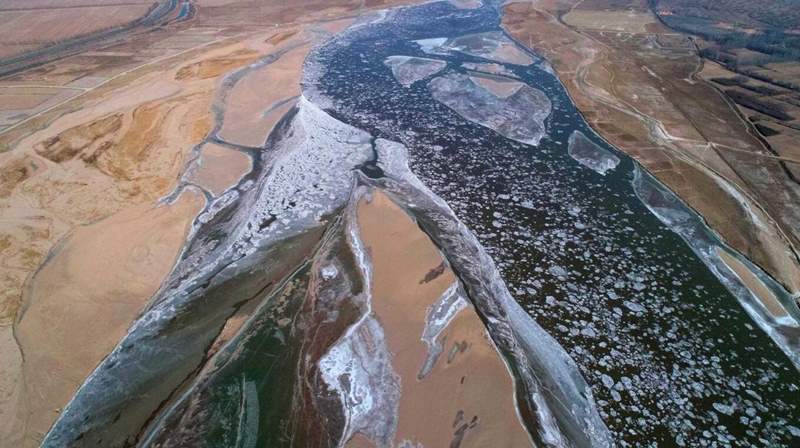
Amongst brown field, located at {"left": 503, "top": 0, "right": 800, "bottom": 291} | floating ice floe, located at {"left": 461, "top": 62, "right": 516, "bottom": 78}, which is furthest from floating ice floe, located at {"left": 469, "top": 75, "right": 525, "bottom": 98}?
brown field, located at {"left": 503, "top": 0, "right": 800, "bottom": 291}

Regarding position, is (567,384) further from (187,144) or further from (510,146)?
(187,144)

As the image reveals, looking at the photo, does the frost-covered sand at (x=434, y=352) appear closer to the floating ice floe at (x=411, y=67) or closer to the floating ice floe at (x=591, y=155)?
the floating ice floe at (x=591, y=155)

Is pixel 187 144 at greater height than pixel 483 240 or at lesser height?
greater

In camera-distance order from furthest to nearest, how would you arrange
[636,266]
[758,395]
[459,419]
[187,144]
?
1. [187,144]
2. [636,266]
3. [758,395]
4. [459,419]

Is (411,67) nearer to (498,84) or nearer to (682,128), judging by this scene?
(498,84)

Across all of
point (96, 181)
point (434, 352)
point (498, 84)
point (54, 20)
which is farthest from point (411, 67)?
point (54, 20)

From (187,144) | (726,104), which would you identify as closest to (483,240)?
(187,144)
